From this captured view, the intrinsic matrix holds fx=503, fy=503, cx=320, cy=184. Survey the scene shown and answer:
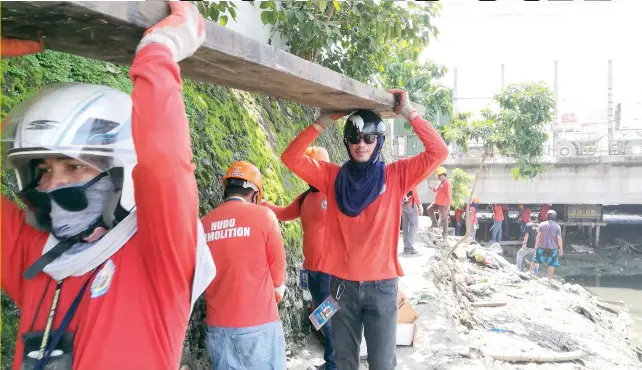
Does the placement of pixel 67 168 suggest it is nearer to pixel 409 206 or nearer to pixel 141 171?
pixel 141 171

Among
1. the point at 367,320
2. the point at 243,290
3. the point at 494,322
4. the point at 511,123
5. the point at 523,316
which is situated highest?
the point at 511,123

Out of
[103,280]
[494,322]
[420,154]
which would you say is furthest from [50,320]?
[494,322]

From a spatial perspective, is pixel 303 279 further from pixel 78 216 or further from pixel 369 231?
pixel 78 216

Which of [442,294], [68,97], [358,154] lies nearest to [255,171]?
[358,154]

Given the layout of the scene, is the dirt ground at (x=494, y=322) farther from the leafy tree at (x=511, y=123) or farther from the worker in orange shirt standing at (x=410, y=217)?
the leafy tree at (x=511, y=123)

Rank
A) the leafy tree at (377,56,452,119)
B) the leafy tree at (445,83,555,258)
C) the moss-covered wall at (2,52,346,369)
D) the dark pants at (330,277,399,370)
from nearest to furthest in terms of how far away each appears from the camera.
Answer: the moss-covered wall at (2,52,346,369) < the dark pants at (330,277,399,370) < the leafy tree at (445,83,555,258) < the leafy tree at (377,56,452,119)

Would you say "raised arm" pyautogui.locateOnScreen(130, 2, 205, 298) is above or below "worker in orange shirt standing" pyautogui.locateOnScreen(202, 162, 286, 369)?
above

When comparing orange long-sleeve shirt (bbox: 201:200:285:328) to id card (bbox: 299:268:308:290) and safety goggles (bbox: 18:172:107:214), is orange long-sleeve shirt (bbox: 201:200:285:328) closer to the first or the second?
safety goggles (bbox: 18:172:107:214)

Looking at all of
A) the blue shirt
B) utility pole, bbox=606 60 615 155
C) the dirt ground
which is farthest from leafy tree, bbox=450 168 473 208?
utility pole, bbox=606 60 615 155

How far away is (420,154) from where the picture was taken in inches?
130

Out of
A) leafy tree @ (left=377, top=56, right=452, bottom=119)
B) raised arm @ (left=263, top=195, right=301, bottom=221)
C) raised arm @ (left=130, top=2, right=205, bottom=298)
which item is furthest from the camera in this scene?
leafy tree @ (left=377, top=56, right=452, bottom=119)

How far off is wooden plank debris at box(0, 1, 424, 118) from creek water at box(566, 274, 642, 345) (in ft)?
40.1

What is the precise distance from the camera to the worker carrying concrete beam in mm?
3203

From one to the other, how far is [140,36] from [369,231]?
2029mm
